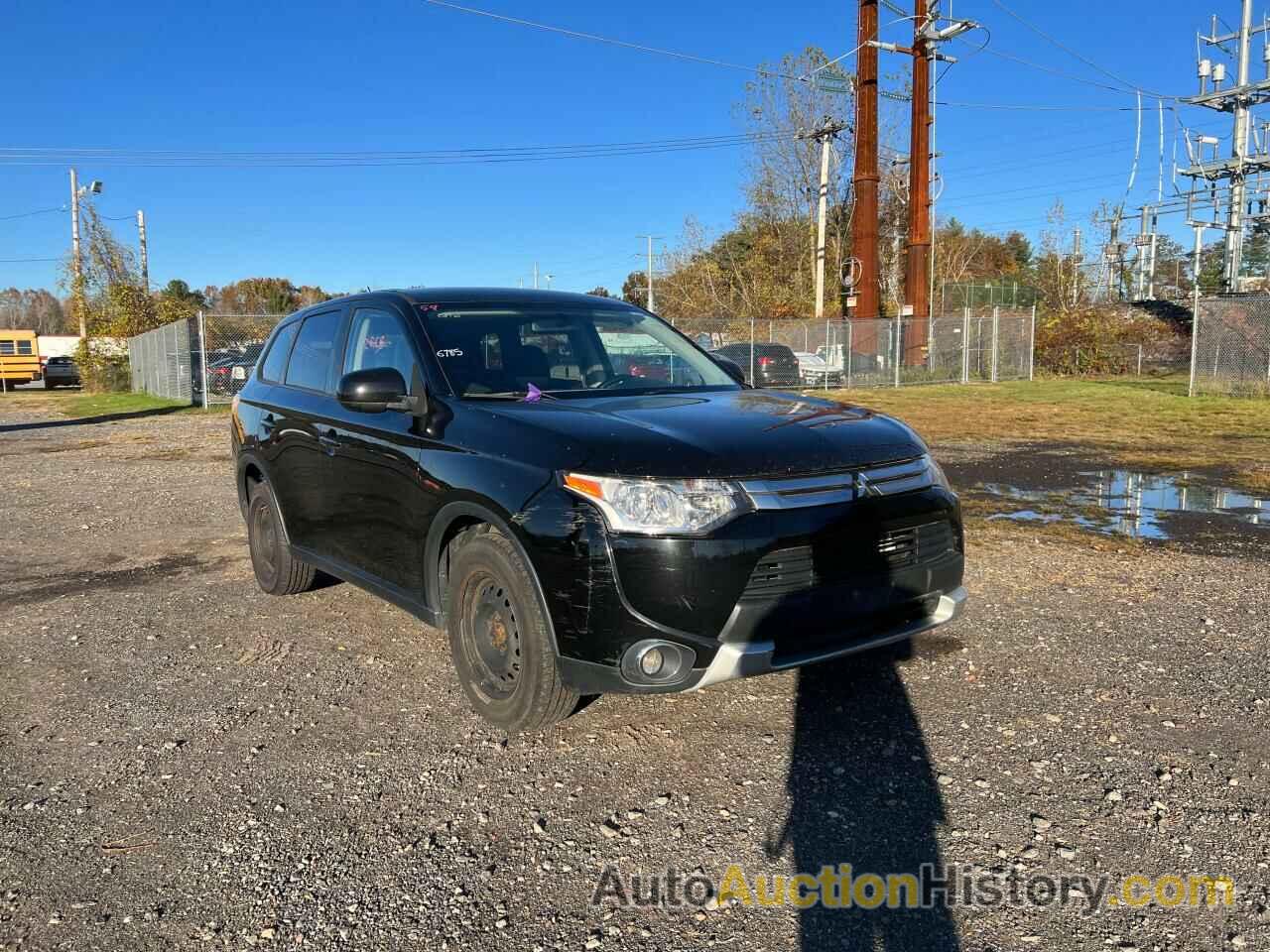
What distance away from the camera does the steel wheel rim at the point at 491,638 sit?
354 cm

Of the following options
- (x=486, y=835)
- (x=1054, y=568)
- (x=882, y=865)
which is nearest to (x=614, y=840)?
(x=486, y=835)

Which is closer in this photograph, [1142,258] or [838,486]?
[838,486]

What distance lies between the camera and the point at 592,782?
3307 millimetres

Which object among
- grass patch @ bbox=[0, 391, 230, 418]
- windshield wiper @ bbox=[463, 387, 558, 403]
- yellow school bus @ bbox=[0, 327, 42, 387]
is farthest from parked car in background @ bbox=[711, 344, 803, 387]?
yellow school bus @ bbox=[0, 327, 42, 387]

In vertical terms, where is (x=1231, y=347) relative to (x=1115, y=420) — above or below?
above

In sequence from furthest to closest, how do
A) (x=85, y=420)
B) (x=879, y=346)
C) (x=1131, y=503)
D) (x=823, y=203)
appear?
(x=823, y=203) → (x=879, y=346) → (x=85, y=420) → (x=1131, y=503)

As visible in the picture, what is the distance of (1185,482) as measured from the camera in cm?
974

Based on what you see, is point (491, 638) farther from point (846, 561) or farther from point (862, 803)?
point (862, 803)

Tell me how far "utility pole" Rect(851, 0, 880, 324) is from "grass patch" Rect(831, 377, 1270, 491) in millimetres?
6448

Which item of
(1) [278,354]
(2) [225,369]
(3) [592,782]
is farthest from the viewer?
(2) [225,369]

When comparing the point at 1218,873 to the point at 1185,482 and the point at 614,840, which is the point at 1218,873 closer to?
the point at 614,840

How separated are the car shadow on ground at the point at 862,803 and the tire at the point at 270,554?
9.69 ft

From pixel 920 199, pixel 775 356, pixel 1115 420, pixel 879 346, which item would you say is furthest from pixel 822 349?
pixel 1115 420

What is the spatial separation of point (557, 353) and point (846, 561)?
182 cm
